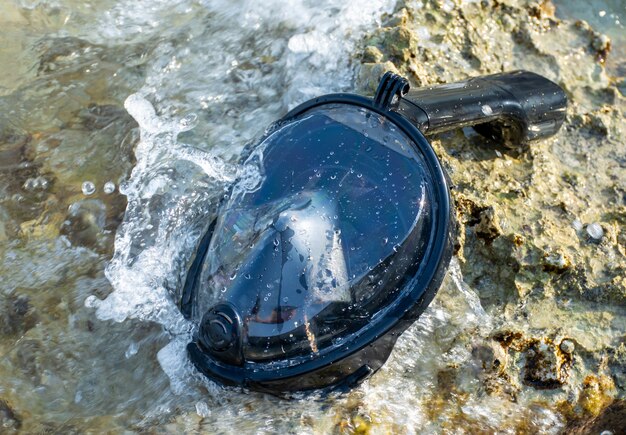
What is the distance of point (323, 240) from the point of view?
1.93 metres

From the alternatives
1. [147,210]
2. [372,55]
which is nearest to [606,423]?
[372,55]

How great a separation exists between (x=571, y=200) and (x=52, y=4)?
244 cm

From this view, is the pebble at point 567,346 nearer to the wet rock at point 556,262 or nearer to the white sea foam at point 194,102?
the wet rock at point 556,262

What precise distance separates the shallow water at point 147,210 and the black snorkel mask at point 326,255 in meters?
0.16

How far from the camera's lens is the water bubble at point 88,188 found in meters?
2.66

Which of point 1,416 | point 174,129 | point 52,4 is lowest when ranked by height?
point 1,416

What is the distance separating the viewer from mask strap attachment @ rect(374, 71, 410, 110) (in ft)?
6.90

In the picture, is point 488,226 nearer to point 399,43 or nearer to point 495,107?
point 495,107

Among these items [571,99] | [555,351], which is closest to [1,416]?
[555,351]

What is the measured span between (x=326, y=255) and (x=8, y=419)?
1.06 metres

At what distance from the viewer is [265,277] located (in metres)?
1.91

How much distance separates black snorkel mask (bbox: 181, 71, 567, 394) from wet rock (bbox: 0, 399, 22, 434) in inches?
22.5

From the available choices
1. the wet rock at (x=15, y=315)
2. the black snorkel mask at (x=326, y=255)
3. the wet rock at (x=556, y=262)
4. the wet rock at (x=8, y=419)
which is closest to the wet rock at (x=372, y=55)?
the black snorkel mask at (x=326, y=255)

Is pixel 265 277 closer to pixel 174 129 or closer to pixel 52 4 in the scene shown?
pixel 174 129
